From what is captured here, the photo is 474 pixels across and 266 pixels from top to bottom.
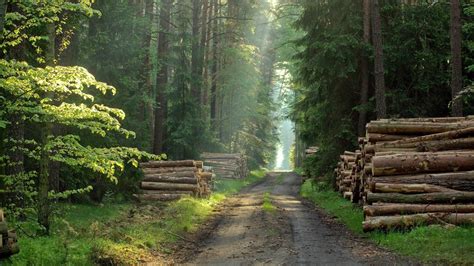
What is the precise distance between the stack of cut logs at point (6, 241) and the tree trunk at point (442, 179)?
9486 mm

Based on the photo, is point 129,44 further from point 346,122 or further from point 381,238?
point 381,238

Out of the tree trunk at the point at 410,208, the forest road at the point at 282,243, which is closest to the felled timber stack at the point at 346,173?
the forest road at the point at 282,243

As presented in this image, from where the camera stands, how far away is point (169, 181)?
844 inches

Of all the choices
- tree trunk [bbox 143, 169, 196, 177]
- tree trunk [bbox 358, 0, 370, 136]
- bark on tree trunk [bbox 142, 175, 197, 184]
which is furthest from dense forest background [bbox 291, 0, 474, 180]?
bark on tree trunk [bbox 142, 175, 197, 184]

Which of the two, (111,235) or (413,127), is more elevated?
(413,127)

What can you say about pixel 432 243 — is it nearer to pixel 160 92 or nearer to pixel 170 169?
pixel 170 169

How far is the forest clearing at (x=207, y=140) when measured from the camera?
948 centimetres

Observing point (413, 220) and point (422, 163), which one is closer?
point (413, 220)

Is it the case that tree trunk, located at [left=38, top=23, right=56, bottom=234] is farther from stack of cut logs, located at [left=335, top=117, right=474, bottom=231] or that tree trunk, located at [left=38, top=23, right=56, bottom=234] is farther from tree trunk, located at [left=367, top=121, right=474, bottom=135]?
tree trunk, located at [left=367, top=121, right=474, bottom=135]

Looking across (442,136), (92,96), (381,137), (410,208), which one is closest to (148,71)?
(381,137)

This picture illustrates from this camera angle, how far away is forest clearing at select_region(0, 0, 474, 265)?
373 inches

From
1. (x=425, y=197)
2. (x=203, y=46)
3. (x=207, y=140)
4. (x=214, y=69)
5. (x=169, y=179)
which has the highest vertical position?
(x=203, y=46)

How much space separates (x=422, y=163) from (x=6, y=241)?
10411mm

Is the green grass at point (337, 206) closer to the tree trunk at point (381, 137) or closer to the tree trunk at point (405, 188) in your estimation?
the tree trunk at point (405, 188)
